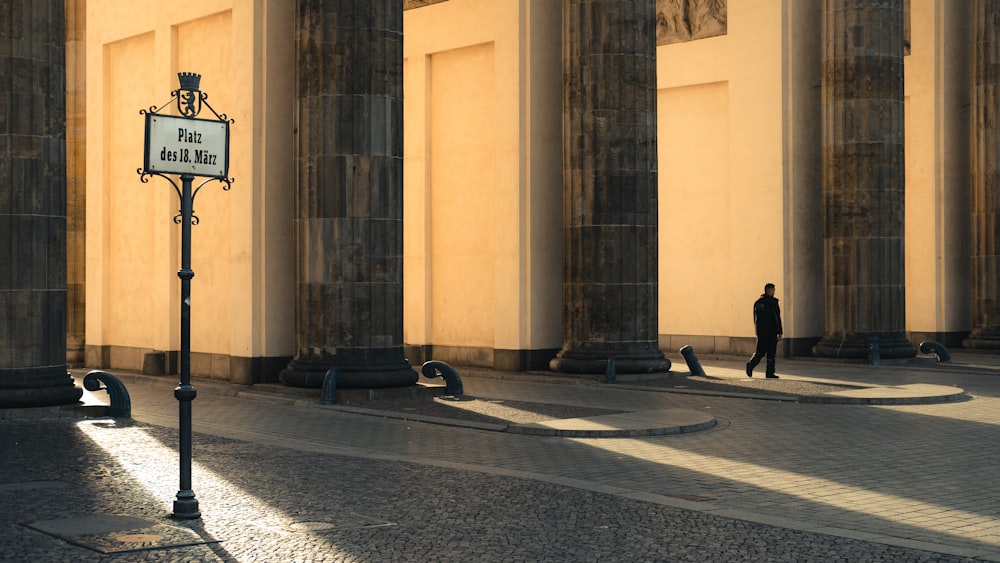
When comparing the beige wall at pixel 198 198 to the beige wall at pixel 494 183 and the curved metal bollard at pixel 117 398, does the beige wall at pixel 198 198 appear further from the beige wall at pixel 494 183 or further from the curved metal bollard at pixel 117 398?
the curved metal bollard at pixel 117 398

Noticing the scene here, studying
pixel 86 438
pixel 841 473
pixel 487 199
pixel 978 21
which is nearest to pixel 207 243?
pixel 487 199

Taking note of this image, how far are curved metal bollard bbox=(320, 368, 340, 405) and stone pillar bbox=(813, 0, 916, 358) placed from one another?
14421mm

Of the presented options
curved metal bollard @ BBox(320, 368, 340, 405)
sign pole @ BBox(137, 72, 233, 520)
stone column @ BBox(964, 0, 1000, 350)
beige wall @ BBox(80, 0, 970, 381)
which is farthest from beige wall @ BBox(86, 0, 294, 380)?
stone column @ BBox(964, 0, 1000, 350)

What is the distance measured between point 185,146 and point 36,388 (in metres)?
7.88

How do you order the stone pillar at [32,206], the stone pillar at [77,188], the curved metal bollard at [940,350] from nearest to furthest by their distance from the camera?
the stone pillar at [32,206], the stone pillar at [77,188], the curved metal bollard at [940,350]

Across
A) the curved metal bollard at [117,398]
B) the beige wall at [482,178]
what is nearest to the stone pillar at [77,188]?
the beige wall at [482,178]

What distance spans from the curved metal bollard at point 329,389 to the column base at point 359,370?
29cm

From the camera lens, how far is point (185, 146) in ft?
33.6

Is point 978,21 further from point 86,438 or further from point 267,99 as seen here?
point 86,438

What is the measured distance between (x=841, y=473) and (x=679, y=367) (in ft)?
50.3

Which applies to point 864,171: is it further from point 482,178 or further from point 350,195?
point 350,195

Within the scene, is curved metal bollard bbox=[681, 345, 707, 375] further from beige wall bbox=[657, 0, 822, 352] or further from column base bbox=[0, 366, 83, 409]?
column base bbox=[0, 366, 83, 409]

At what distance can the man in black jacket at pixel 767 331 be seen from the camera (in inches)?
969

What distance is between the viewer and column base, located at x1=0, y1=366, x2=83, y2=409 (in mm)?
16703
